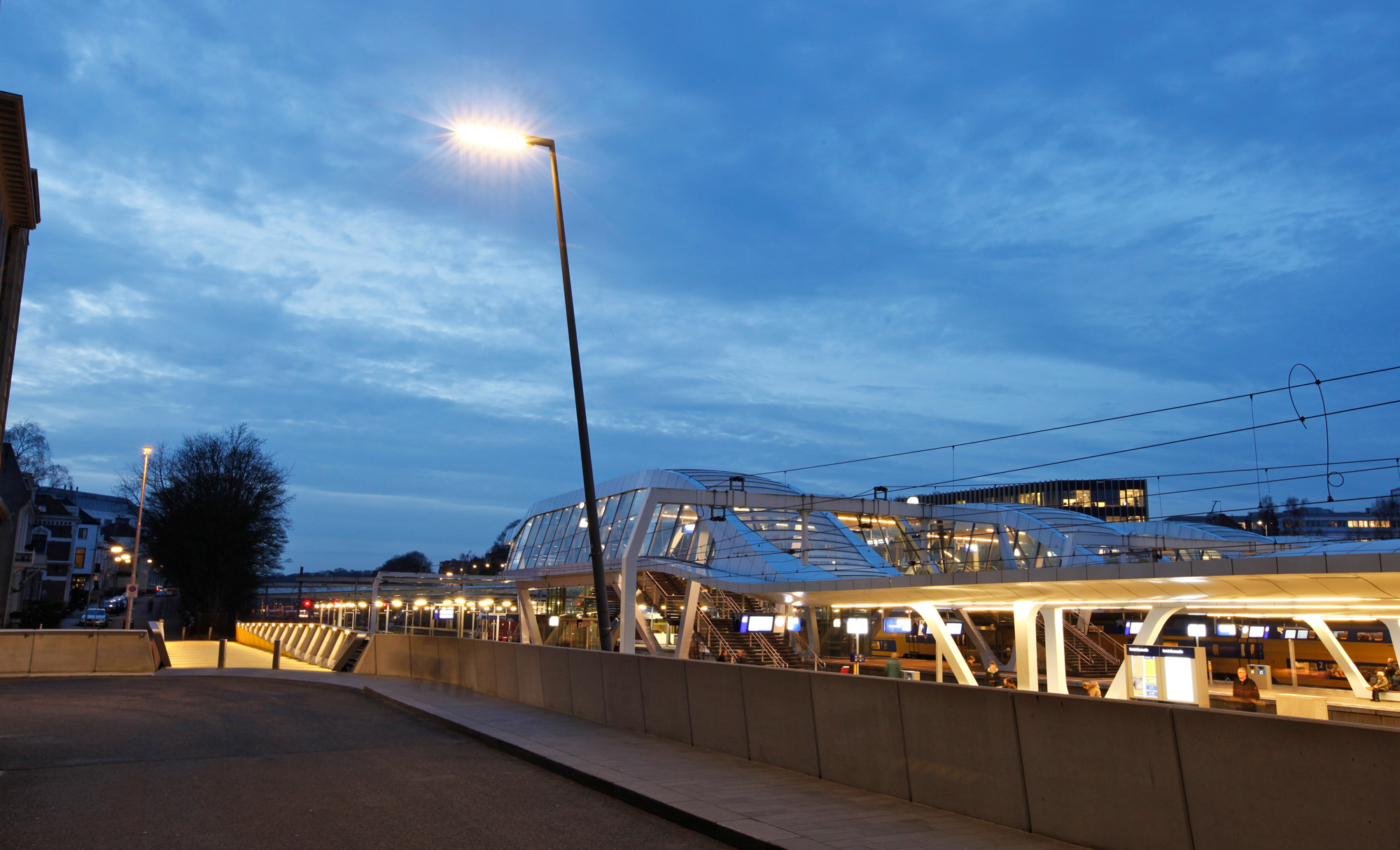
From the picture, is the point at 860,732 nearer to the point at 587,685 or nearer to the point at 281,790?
the point at 281,790

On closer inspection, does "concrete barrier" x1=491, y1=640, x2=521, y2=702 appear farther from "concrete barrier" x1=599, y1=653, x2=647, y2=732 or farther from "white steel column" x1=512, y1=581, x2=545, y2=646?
"white steel column" x1=512, y1=581, x2=545, y2=646

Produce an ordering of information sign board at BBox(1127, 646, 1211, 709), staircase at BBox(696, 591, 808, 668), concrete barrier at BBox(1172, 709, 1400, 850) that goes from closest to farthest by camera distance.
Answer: concrete barrier at BBox(1172, 709, 1400, 850) → information sign board at BBox(1127, 646, 1211, 709) → staircase at BBox(696, 591, 808, 668)

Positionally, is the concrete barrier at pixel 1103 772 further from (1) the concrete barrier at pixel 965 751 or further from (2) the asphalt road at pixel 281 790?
(2) the asphalt road at pixel 281 790

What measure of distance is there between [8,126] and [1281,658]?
5325 centimetres

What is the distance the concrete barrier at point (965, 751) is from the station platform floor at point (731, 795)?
0.16 meters

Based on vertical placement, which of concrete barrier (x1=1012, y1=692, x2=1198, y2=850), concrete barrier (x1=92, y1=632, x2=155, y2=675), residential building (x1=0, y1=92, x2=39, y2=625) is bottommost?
concrete barrier (x1=1012, y1=692, x2=1198, y2=850)

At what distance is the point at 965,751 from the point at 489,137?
12041 millimetres

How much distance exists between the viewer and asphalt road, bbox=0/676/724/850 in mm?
8258

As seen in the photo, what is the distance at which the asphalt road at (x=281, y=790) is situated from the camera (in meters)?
8.26

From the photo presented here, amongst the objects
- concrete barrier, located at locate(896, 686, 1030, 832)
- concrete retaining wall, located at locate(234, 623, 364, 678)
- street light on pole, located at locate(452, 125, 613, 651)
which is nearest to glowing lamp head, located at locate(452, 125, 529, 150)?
street light on pole, located at locate(452, 125, 613, 651)

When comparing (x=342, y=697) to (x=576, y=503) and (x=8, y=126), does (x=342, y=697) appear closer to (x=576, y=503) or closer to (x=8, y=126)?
(x=8, y=126)

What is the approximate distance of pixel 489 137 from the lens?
16266mm

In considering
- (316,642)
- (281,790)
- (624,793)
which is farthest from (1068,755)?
(316,642)

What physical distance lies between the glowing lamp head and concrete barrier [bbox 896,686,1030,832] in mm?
11165
